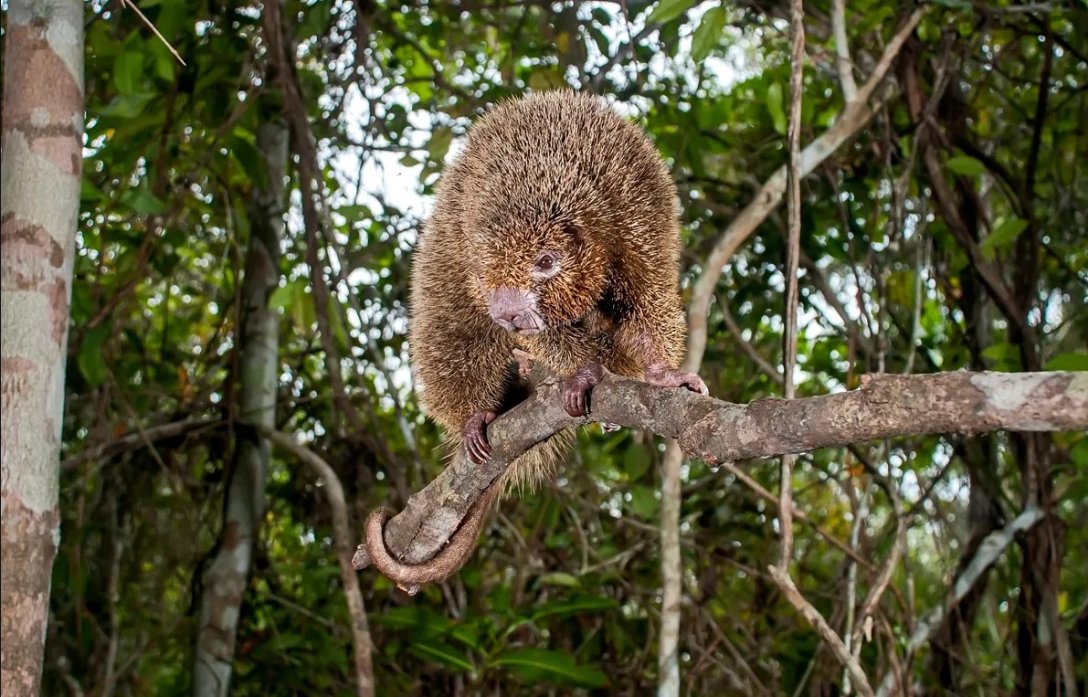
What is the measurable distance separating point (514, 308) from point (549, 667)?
156 centimetres

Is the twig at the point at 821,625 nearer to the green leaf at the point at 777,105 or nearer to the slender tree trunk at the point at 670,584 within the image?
the slender tree trunk at the point at 670,584

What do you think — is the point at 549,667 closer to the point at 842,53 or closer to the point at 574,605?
the point at 574,605

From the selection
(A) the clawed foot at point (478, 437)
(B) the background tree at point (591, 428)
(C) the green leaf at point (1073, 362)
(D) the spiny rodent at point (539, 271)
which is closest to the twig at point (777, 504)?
(B) the background tree at point (591, 428)

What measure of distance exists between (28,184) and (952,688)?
3542mm

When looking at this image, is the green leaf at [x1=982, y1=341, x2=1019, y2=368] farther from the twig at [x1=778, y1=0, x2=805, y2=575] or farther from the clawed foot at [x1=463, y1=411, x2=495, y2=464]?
the clawed foot at [x1=463, y1=411, x2=495, y2=464]

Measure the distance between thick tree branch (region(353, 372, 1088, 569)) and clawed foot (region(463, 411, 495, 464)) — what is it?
0.18 feet

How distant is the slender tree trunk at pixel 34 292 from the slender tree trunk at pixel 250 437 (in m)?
1.55

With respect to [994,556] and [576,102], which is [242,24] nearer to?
[576,102]

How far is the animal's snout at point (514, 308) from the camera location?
75.4 inches

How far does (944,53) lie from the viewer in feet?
11.2

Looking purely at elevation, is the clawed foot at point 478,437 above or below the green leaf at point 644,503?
above

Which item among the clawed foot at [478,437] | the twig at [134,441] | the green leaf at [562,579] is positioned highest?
the twig at [134,441]

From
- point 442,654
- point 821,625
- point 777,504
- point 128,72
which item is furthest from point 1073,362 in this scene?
point 128,72

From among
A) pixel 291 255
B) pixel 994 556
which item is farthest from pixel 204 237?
pixel 994 556
